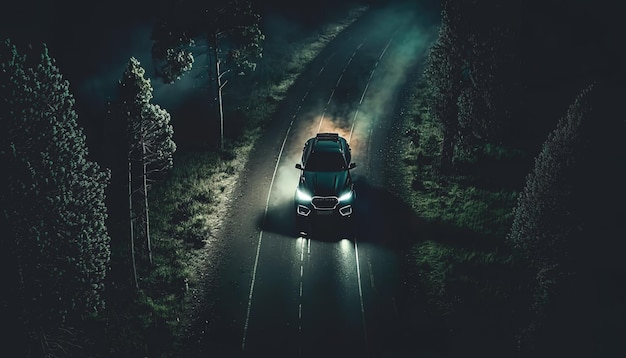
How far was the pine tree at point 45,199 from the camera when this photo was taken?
1394 centimetres

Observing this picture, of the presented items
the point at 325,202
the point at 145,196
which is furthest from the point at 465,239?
the point at 145,196

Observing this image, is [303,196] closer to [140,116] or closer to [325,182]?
[325,182]

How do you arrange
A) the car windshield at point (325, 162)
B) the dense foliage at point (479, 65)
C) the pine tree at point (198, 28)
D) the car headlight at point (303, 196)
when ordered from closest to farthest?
the dense foliage at point (479, 65) → the car headlight at point (303, 196) → the car windshield at point (325, 162) → the pine tree at point (198, 28)

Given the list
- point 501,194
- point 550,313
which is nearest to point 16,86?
point 550,313

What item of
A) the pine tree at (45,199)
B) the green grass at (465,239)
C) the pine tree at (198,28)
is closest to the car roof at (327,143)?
the green grass at (465,239)

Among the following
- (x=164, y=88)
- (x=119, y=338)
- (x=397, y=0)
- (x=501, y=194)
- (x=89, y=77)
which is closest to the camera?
(x=119, y=338)

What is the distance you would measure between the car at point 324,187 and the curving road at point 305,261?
111 cm

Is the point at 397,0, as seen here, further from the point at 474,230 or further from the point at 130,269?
the point at 130,269

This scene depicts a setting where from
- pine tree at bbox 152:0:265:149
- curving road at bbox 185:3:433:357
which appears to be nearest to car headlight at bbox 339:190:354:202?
curving road at bbox 185:3:433:357

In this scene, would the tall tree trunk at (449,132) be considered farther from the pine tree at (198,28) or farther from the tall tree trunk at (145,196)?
the tall tree trunk at (145,196)

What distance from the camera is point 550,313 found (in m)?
16.7

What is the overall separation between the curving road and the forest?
1.07 m

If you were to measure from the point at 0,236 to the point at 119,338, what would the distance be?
5.87m

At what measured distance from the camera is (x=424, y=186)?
85.2 ft
